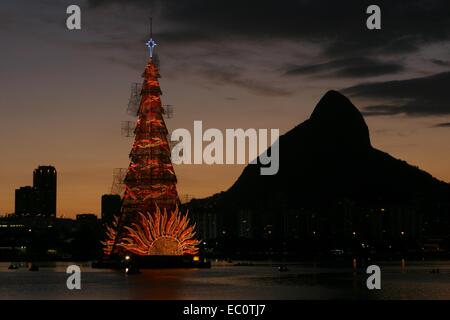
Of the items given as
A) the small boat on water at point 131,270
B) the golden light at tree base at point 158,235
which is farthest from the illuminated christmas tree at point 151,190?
the small boat on water at point 131,270

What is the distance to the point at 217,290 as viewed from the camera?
3944 inches

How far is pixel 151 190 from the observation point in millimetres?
121812

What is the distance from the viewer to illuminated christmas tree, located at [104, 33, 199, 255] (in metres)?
121

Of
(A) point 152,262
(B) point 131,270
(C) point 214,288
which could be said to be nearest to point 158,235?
(A) point 152,262

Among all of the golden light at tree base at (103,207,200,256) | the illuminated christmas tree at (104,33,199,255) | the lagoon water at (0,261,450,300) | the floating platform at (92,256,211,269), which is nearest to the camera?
the lagoon water at (0,261,450,300)

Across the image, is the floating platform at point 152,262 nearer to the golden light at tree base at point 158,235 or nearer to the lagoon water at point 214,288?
the golden light at tree base at point 158,235

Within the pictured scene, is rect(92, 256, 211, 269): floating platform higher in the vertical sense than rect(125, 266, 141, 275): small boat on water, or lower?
higher

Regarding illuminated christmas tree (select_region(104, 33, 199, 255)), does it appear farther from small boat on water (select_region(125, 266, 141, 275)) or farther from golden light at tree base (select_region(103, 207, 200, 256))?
small boat on water (select_region(125, 266, 141, 275))

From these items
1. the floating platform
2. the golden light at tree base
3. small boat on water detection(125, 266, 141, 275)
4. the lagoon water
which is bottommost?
the lagoon water

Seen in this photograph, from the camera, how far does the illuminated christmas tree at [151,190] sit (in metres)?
121

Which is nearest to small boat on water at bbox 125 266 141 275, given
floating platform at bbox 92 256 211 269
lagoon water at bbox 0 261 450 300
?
lagoon water at bbox 0 261 450 300
